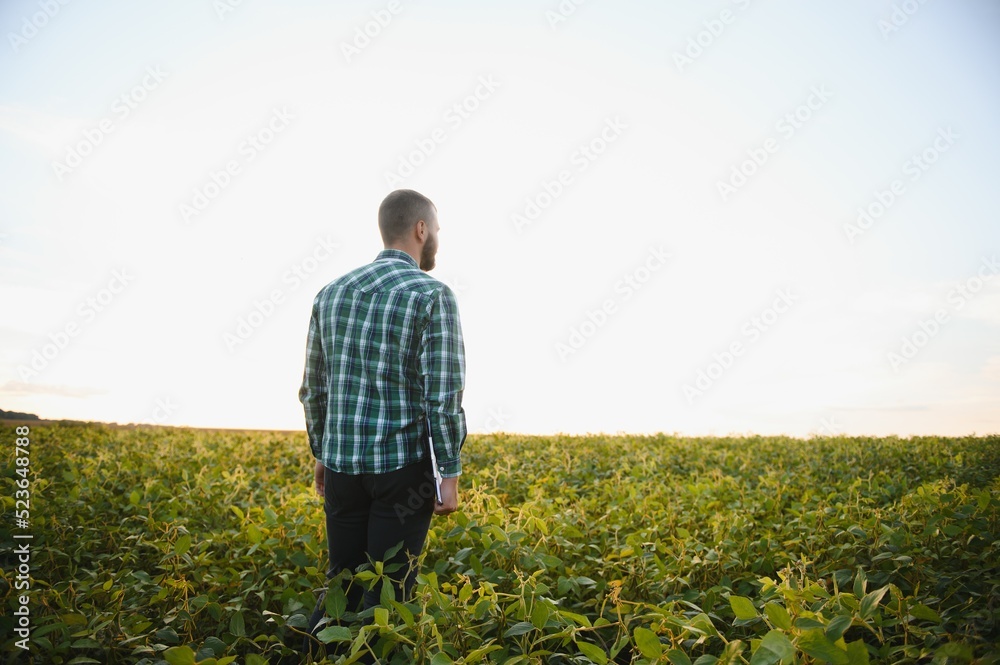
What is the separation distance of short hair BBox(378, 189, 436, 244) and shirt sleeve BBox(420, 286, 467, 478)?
60cm

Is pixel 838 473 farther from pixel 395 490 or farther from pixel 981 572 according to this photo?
pixel 395 490

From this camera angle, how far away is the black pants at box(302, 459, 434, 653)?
296 cm

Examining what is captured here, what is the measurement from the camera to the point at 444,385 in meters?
2.92

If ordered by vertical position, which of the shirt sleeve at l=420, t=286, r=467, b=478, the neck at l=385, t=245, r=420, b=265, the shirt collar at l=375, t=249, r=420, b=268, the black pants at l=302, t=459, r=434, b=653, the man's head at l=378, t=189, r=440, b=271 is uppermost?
the man's head at l=378, t=189, r=440, b=271

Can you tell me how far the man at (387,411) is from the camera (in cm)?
294

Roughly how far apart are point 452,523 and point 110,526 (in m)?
2.93

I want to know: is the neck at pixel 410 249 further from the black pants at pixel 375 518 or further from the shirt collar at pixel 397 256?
the black pants at pixel 375 518

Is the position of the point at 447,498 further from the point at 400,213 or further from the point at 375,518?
the point at 400,213

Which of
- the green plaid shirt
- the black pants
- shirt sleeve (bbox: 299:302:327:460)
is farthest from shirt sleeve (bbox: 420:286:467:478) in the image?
shirt sleeve (bbox: 299:302:327:460)

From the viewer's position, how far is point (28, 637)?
8.84 ft

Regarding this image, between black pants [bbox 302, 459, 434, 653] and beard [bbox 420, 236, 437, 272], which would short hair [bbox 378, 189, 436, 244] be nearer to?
beard [bbox 420, 236, 437, 272]

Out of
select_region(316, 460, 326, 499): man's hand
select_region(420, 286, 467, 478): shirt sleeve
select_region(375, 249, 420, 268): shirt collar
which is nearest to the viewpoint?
select_region(420, 286, 467, 478): shirt sleeve

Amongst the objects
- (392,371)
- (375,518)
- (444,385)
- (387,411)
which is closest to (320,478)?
(375,518)

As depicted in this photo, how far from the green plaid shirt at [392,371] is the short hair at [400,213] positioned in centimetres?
27
